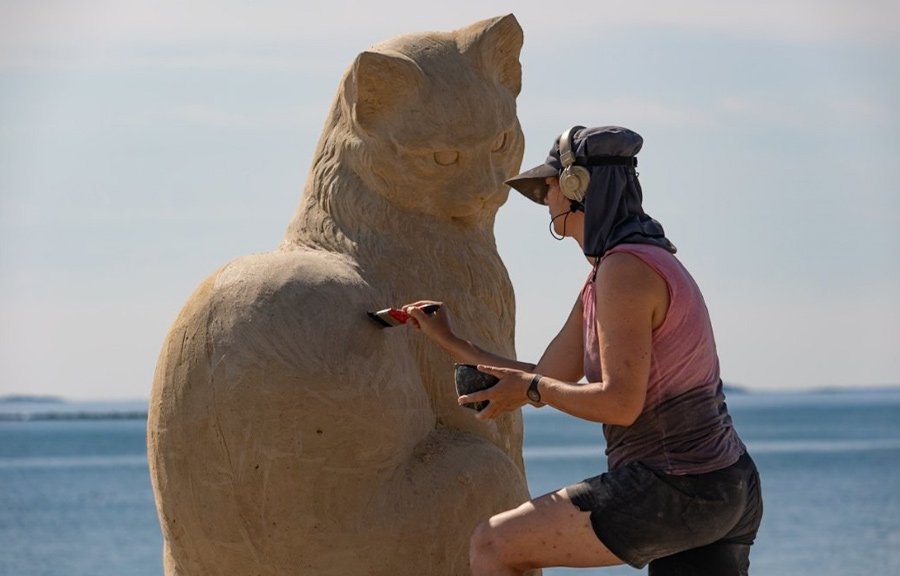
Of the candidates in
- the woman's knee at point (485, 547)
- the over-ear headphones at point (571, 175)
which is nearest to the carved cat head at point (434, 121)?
the over-ear headphones at point (571, 175)

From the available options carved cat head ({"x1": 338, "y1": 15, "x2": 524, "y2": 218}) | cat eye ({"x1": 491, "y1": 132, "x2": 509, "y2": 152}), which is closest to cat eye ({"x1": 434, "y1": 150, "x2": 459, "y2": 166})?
carved cat head ({"x1": 338, "y1": 15, "x2": 524, "y2": 218})

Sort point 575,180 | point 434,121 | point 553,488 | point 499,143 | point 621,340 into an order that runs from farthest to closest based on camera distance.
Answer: point 553,488 < point 499,143 < point 434,121 < point 575,180 < point 621,340

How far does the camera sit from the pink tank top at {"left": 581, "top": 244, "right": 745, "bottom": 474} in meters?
4.68

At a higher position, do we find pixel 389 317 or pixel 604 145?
pixel 604 145

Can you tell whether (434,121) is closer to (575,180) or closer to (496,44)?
(496,44)

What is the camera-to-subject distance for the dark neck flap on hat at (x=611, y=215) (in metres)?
4.77

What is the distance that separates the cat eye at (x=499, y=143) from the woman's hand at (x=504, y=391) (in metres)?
1.21

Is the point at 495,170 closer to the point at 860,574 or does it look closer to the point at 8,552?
the point at 860,574

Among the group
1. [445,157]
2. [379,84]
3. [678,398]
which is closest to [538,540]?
[678,398]

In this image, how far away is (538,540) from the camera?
15.4ft

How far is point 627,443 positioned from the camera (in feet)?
15.6

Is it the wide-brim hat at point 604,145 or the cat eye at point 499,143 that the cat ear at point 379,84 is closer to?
the cat eye at point 499,143

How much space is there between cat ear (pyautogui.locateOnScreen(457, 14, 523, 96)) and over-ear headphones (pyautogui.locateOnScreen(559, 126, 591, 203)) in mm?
1073

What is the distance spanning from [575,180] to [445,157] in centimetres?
100
